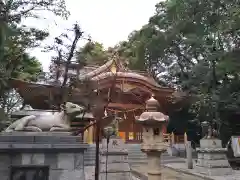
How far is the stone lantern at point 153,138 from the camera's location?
4.81m

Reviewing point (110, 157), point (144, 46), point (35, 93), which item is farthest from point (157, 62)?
point (35, 93)

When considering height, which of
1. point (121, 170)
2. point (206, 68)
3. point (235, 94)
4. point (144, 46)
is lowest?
point (121, 170)

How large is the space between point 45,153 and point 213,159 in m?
8.50

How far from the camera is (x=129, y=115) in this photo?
2136 centimetres

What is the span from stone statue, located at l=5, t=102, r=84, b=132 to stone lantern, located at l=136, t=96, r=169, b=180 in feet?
4.27

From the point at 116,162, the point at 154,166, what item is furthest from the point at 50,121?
the point at 116,162

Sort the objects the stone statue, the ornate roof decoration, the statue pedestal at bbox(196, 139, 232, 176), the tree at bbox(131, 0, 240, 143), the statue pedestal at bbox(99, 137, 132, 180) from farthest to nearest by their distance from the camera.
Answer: the statue pedestal at bbox(196, 139, 232, 176) → the tree at bbox(131, 0, 240, 143) → the statue pedestal at bbox(99, 137, 132, 180) → the ornate roof decoration → the stone statue

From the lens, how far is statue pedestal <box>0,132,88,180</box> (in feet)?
14.1

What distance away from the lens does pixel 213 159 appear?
36.0ft

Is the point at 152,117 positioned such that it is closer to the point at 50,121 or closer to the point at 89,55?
A: the point at 50,121

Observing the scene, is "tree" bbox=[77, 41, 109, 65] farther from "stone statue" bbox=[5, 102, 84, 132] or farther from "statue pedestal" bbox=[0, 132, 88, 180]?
"statue pedestal" bbox=[0, 132, 88, 180]

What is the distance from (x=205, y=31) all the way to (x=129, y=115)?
10.1m

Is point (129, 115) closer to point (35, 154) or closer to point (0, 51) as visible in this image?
point (35, 154)

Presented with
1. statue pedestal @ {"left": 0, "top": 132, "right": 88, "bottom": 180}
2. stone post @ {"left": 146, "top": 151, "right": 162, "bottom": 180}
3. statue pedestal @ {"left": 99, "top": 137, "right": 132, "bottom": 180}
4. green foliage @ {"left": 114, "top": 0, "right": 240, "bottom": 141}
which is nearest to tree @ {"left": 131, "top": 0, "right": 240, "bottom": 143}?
green foliage @ {"left": 114, "top": 0, "right": 240, "bottom": 141}
